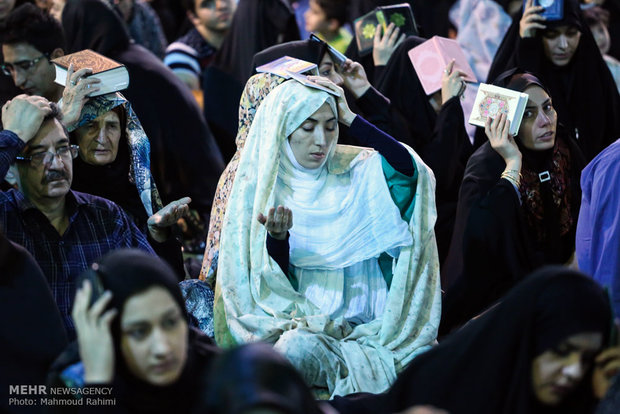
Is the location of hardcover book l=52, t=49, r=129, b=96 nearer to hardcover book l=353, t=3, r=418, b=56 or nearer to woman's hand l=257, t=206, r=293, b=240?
woman's hand l=257, t=206, r=293, b=240

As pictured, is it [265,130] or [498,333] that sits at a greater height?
[265,130]

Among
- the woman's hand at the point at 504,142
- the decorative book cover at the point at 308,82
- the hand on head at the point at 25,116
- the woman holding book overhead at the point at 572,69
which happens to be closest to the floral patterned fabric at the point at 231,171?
the decorative book cover at the point at 308,82

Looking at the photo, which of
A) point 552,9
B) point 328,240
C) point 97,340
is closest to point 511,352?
point 97,340

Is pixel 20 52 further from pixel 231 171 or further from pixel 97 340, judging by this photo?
pixel 97 340

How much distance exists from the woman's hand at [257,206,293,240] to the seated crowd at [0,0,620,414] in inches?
0.5

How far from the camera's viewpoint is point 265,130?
14.2ft

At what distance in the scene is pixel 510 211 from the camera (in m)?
4.64

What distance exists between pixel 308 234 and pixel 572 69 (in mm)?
2315

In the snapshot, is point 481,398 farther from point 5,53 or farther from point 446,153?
point 5,53

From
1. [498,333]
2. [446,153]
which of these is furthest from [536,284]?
[446,153]

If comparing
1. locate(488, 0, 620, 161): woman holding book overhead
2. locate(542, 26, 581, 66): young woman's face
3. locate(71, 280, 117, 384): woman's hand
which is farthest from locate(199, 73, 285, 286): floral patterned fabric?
locate(542, 26, 581, 66): young woman's face

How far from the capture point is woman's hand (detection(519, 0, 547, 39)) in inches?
225

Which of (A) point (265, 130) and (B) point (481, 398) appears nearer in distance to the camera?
(B) point (481, 398)

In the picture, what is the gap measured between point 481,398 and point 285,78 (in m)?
1.90
